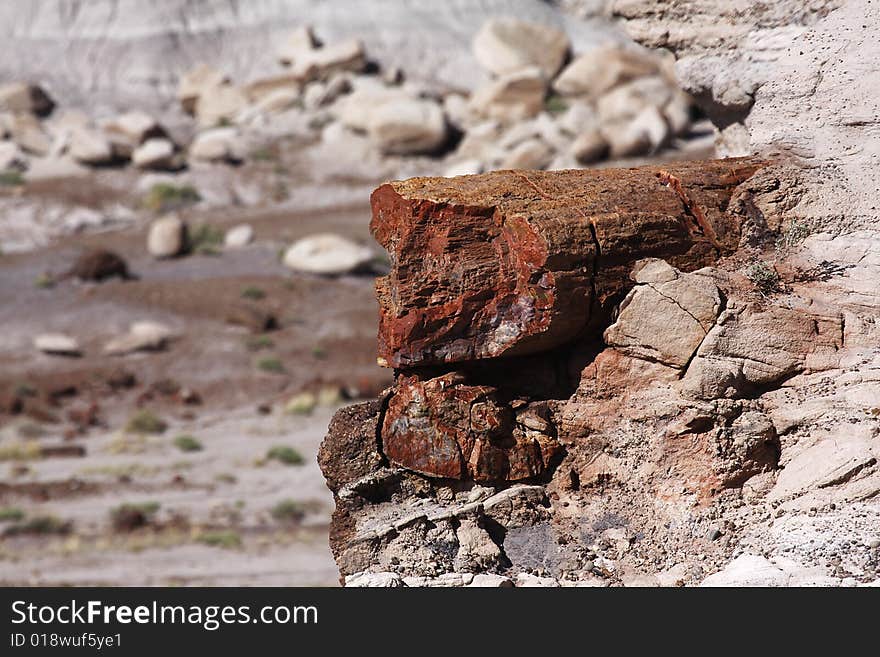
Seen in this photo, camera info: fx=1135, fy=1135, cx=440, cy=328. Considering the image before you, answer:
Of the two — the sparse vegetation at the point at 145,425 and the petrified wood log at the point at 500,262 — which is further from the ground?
the sparse vegetation at the point at 145,425

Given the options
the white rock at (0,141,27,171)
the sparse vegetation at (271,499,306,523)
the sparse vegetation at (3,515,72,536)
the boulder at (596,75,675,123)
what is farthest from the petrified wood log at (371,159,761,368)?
the white rock at (0,141,27,171)

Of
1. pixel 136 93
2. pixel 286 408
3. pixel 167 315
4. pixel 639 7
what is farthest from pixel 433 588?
pixel 136 93

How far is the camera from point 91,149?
110 ft

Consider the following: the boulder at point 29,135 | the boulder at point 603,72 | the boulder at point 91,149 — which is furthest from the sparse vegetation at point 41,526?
the boulder at point 603,72

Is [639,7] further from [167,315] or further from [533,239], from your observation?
[167,315]

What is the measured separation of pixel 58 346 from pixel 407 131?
13.2m

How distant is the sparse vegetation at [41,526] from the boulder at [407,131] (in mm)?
18678

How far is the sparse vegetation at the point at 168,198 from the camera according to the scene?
30.9m

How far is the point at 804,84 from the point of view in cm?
574

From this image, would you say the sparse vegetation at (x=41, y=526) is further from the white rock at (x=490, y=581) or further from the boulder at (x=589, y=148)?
the boulder at (x=589, y=148)

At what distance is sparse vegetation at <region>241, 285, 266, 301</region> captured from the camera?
24.5 meters

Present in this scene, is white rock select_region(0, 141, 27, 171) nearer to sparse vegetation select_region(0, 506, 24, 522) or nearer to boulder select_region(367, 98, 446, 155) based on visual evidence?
boulder select_region(367, 98, 446, 155)

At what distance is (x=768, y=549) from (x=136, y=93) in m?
37.9

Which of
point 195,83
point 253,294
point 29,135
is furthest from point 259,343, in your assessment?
point 195,83
